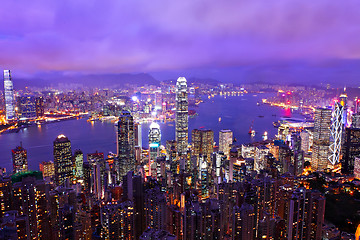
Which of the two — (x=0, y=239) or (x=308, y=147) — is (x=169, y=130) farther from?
(x=0, y=239)

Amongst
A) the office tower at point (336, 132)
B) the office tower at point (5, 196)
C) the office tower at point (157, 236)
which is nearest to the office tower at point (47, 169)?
the office tower at point (5, 196)

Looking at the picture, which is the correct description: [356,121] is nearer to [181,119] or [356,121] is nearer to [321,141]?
[321,141]

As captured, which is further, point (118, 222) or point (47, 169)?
point (47, 169)

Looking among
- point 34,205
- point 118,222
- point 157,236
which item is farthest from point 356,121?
point 34,205

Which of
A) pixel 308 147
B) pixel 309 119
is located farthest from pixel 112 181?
pixel 309 119

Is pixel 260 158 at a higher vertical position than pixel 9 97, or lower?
lower

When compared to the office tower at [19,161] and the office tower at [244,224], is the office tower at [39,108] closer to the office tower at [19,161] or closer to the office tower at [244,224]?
the office tower at [19,161]

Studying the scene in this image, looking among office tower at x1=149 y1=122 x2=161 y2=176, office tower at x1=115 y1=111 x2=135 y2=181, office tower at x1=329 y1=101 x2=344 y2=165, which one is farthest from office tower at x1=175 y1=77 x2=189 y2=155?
office tower at x1=329 y1=101 x2=344 y2=165

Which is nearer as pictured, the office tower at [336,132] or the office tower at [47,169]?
the office tower at [47,169]
